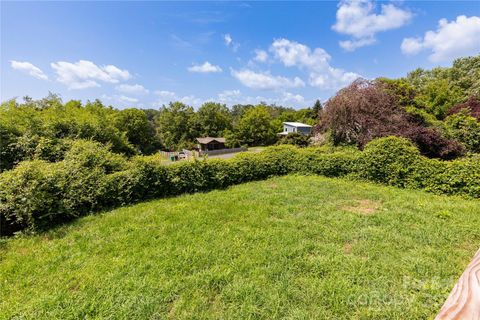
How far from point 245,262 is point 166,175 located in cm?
412

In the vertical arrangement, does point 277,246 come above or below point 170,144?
below

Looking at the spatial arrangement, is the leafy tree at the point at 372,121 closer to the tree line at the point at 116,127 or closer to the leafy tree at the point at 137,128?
the tree line at the point at 116,127

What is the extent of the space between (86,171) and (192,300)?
4769 millimetres

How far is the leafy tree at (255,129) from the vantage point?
33594 mm

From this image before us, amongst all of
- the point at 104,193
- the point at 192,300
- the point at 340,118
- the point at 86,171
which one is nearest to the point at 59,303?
the point at 192,300

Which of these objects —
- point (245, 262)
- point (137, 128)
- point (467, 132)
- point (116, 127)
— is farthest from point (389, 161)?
point (137, 128)

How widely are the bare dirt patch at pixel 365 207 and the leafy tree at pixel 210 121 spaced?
30951 mm

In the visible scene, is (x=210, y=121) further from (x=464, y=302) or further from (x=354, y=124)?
(x=464, y=302)

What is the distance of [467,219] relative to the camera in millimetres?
4383

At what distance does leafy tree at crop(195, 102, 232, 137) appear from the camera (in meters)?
34.6

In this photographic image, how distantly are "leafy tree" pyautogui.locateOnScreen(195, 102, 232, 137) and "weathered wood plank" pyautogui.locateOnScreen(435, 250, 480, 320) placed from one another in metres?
35.1

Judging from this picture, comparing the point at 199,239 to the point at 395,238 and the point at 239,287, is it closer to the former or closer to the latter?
the point at 239,287

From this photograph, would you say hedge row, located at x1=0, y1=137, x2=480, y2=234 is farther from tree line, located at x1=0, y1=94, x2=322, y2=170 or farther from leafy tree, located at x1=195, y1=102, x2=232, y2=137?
leafy tree, located at x1=195, y1=102, x2=232, y2=137

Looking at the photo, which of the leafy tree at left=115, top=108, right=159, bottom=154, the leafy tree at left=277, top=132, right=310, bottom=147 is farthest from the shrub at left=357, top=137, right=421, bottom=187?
the leafy tree at left=115, top=108, right=159, bottom=154
